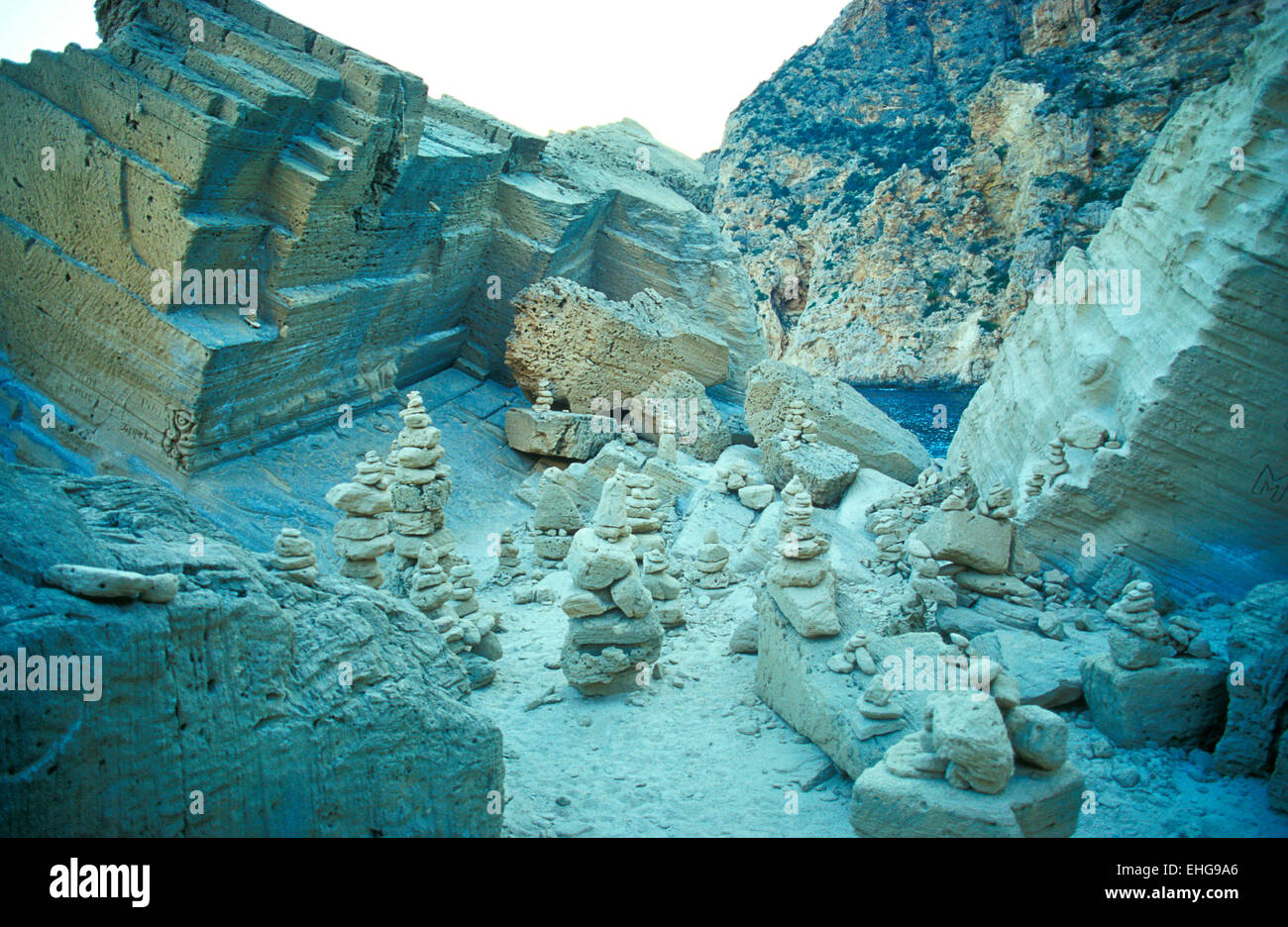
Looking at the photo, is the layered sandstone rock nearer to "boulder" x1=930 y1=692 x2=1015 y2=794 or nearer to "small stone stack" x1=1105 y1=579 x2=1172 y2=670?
"small stone stack" x1=1105 y1=579 x2=1172 y2=670

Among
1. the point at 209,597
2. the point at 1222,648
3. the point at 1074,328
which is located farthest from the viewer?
the point at 1074,328

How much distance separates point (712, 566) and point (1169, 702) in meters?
4.08

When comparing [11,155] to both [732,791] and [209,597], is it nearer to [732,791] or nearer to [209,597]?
[209,597]

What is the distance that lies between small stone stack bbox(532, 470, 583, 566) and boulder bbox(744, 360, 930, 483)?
296cm

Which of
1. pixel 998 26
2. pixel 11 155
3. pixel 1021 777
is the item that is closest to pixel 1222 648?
pixel 1021 777

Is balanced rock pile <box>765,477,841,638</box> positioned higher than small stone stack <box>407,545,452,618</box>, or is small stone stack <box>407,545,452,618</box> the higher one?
balanced rock pile <box>765,477,841,638</box>

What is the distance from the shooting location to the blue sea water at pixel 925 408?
16.8 metres

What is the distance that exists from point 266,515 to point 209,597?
6.49 metres

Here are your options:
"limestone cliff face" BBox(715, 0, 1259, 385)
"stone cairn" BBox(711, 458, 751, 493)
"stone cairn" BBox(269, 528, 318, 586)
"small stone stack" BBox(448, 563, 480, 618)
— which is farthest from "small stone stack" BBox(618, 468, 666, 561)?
"limestone cliff face" BBox(715, 0, 1259, 385)

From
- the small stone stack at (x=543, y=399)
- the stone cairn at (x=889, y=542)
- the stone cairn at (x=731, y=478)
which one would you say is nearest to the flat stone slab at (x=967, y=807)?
the stone cairn at (x=889, y=542)

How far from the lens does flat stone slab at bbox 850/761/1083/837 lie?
3.65m

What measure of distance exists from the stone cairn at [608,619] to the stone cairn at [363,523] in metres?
1.57

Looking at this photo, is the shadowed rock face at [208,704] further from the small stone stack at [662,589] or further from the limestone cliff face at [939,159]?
the limestone cliff face at [939,159]

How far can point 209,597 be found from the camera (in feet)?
9.83
